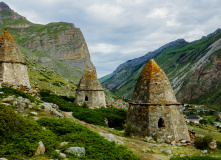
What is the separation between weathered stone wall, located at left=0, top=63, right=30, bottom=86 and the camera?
16.0 meters

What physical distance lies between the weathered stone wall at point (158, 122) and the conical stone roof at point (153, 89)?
0.58 meters

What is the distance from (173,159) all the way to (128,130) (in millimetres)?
5481

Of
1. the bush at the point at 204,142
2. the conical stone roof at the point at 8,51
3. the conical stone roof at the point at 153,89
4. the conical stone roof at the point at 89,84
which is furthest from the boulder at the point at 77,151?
the conical stone roof at the point at 89,84

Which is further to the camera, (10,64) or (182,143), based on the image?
(10,64)

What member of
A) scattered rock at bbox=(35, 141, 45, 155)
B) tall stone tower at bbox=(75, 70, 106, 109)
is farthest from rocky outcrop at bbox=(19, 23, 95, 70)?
scattered rock at bbox=(35, 141, 45, 155)

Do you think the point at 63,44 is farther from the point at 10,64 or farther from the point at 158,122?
the point at 158,122

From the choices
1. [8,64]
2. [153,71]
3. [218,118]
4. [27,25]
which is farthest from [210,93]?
[27,25]

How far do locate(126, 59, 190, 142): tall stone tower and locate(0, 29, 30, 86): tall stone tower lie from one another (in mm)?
11936

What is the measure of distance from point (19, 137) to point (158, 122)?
11378 mm

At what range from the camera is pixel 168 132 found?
13344 millimetres

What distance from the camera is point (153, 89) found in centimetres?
1470

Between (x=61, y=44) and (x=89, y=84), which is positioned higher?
(x=61, y=44)

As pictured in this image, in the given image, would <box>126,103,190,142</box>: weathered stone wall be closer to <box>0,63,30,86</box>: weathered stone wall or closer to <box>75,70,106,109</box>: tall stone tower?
<box>75,70,106,109</box>: tall stone tower

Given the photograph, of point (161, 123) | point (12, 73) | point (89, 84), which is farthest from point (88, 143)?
point (89, 84)
